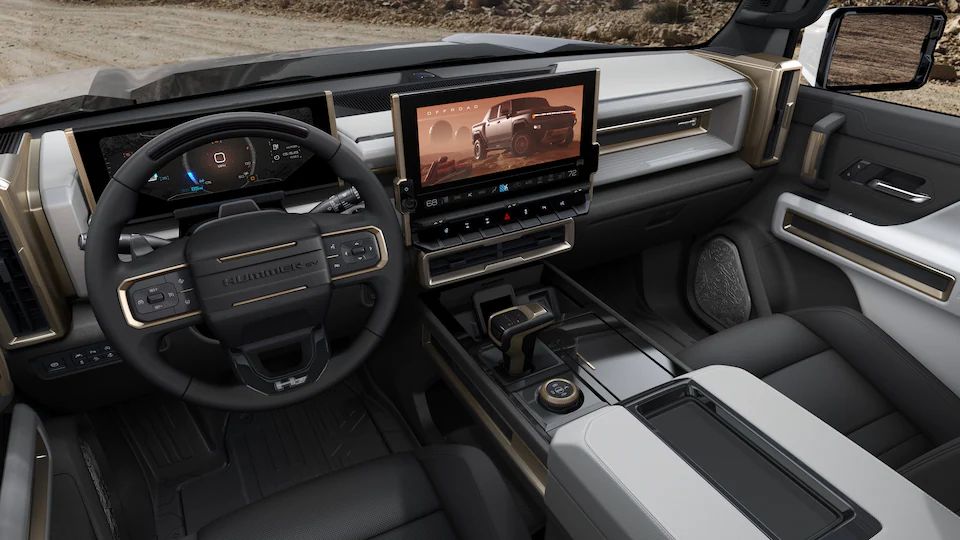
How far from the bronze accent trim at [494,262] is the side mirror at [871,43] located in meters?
1.26

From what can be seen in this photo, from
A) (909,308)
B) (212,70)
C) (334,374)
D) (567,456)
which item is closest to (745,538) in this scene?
(567,456)

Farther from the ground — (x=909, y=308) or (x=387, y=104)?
(x=387, y=104)

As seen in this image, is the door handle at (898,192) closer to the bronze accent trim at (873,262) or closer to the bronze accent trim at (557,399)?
the bronze accent trim at (873,262)

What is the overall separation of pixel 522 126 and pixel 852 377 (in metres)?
1.23

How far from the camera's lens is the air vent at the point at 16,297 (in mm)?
1222

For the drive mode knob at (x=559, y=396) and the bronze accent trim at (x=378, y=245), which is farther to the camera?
the drive mode knob at (x=559, y=396)

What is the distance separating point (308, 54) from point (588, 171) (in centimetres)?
98

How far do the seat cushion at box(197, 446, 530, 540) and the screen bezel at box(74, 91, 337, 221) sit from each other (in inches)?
27.0

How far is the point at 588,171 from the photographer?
1762mm

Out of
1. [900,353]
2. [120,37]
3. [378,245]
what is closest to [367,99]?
[378,245]

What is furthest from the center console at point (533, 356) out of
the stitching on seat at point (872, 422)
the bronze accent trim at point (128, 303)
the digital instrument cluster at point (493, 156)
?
the bronze accent trim at point (128, 303)

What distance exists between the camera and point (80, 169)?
1.23m

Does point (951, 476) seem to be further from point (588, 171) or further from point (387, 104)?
point (387, 104)

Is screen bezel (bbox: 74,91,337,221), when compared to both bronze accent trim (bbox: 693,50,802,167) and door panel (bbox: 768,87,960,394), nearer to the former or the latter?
bronze accent trim (bbox: 693,50,802,167)
